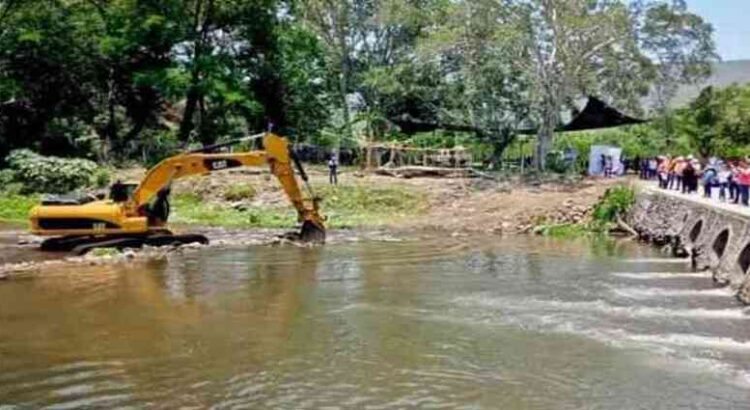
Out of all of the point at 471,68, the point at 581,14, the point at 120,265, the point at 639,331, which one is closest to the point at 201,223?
the point at 120,265

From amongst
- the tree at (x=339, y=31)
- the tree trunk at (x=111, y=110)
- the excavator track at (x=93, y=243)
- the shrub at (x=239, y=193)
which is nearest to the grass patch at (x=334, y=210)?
the shrub at (x=239, y=193)

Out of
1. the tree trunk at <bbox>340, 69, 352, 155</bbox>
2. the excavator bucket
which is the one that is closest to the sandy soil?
the excavator bucket

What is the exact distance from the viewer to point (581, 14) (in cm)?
4122

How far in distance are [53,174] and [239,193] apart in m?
8.00

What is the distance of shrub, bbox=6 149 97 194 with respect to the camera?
138 ft

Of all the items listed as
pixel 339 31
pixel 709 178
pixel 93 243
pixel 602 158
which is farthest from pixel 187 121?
pixel 709 178

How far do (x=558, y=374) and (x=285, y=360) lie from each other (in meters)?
3.92

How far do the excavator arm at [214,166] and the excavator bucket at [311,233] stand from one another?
15 centimetres

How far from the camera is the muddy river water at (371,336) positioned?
42.4 ft

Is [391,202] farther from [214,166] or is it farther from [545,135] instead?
[214,166]

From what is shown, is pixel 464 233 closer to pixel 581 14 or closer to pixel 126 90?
pixel 581 14

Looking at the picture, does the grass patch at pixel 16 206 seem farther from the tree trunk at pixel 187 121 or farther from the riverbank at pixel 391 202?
the tree trunk at pixel 187 121

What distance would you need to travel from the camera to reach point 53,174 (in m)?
42.0

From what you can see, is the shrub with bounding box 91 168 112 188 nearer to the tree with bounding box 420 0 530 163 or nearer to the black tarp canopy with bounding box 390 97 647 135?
the tree with bounding box 420 0 530 163
